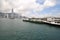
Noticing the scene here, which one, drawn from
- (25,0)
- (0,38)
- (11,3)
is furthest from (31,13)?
(0,38)

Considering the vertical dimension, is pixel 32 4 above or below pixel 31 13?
above

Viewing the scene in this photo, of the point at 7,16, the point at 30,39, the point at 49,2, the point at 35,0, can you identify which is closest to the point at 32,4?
the point at 35,0

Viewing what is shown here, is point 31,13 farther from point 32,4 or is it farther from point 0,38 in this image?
point 0,38

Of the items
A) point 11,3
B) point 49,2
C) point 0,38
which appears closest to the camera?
point 0,38

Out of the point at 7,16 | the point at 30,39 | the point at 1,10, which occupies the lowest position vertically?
the point at 30,39

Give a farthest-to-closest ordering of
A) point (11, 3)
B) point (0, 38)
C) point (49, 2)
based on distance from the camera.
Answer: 1. point (49, 2)
2. point (11, 3)
3. point (0, 38)

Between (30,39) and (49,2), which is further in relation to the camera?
(49,2)
